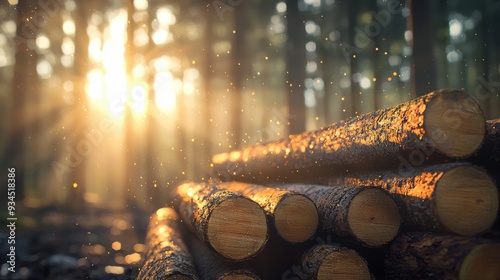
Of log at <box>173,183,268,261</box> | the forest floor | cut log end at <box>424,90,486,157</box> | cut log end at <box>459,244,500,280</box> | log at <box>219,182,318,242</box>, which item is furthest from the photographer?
the forest floor

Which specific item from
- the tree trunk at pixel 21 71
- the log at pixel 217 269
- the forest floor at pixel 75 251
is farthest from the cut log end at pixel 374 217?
the tree trunk at pixel 21 71

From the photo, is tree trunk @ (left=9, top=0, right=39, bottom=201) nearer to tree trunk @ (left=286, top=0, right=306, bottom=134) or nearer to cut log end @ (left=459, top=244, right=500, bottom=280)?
tree trunk @ (left=286, top=0, right=306, bottom=134)

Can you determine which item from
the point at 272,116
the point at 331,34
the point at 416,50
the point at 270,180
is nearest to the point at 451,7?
the point at 331,34

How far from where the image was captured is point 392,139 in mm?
3338

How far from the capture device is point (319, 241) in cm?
344

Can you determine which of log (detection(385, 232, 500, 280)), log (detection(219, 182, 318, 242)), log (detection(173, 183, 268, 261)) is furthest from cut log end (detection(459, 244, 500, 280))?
log (detection(173, 183, 268, 261))

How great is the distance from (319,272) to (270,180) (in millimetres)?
3083

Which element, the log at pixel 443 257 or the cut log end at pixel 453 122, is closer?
the log at pixel 443 257

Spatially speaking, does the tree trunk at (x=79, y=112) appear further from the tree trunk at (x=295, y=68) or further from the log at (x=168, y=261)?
the log at (x=168, y=261)

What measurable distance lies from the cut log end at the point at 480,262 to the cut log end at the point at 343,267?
750 millimetres

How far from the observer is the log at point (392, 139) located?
2.95 meters

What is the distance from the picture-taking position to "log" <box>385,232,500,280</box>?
249 centimetres

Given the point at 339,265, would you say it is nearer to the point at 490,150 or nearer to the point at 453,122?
the point at 453,122

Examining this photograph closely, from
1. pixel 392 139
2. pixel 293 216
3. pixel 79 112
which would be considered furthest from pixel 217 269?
pixel 79 112
